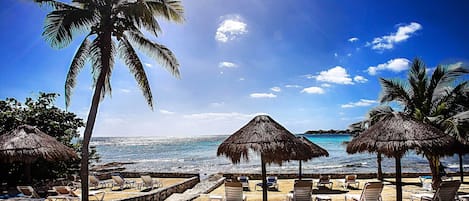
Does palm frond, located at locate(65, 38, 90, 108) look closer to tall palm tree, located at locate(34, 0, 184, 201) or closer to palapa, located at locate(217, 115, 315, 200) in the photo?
tall palm tree, located at locate(34, 0, 184, 201)

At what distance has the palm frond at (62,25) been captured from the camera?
8.62m

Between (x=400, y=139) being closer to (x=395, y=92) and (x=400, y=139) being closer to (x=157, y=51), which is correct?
(x=395, y=92)

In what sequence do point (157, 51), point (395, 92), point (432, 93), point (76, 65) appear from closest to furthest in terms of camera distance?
point (76, 65), point (157, 51), point (432, 93), point (395, 92)

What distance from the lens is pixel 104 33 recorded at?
8.66 metres

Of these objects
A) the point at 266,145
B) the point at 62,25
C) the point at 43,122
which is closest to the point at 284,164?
the point at 43,122

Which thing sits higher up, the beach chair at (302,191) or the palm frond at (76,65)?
the palm frond at (76,65)

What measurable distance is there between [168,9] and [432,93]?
8.60 metres

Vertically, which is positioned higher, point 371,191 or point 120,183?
point 371,191

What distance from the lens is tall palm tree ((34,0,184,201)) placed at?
860cm

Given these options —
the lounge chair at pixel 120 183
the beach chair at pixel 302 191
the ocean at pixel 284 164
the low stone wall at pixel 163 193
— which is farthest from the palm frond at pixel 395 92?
the lounge chair at pixel 120 183

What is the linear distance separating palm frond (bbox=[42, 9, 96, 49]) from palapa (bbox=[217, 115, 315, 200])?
16.4ft

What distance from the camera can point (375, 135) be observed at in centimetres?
704

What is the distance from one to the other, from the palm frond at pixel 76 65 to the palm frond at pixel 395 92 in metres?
9.35

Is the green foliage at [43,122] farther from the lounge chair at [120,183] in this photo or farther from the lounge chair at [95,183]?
the lounge chair at [120,183]
